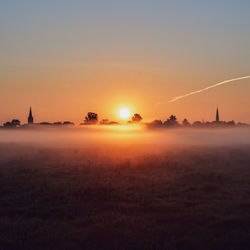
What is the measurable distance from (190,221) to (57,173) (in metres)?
17.9

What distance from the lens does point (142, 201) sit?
64.6 ft

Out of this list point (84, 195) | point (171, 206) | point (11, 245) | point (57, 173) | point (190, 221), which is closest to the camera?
point (11, 245)

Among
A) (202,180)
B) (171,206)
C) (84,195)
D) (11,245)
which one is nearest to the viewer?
(11,245)

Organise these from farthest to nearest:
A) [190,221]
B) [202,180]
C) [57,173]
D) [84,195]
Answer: [57,173]
[202,180]
[84,195]
[190,221]

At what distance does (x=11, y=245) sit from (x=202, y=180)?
17.8 metres

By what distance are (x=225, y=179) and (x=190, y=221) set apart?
13514mm

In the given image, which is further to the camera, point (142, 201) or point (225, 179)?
point (225, 179)

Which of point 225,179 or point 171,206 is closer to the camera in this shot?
point 171,206

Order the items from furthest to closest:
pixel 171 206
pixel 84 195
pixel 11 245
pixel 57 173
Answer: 1. pixel 57 173
2. pixel 84 195
3. pixel 171 206
4. pixel 11 245

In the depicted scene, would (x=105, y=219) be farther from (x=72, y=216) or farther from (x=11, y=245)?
(x=11, y=245)

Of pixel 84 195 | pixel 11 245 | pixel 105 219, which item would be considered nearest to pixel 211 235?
pixel 105 219

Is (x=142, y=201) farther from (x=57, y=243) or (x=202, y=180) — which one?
(x=202, y=180)

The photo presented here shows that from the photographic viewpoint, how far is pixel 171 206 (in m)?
18.7

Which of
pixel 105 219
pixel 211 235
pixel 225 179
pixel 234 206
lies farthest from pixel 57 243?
pixel 225 179
